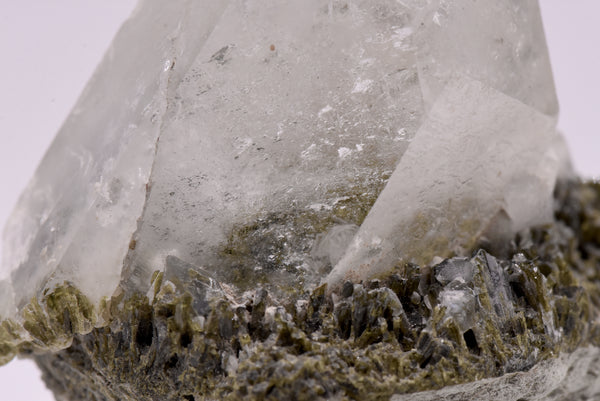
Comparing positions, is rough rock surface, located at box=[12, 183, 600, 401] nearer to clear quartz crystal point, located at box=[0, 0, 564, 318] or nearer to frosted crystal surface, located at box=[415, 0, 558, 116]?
clear quartz crystal point, located at box=[0, 0, 564, 318]

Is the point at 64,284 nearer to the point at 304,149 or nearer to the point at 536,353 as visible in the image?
the point at 304,149

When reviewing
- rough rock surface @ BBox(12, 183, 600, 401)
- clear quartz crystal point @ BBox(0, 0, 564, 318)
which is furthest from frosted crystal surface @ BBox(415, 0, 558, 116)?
rough rock surface @ BBox(12, 183, 600, 401)

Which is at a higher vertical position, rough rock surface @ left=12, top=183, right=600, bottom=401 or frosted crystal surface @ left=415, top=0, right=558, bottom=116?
frosted crystal surface @ left=415, top=0, right=558, bottom=116

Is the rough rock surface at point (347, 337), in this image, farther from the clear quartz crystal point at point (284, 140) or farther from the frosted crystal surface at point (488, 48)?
the frosted crystal surface at point (488, 48)

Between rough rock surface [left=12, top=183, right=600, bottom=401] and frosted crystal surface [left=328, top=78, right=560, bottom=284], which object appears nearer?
rough rock surface [left=12, top=183, right=600, bottom=401]

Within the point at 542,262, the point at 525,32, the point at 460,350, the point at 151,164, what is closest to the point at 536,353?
the point at 460,350

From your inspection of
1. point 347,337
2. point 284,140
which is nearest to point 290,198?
point 284,140

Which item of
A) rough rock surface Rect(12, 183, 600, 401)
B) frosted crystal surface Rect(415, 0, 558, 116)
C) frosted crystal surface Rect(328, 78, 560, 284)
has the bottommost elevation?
rough rock surface Rect(12, 183, 600, 401)

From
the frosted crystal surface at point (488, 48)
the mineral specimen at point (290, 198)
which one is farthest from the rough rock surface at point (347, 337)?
the frosted crystal surface at point (488, 48)
